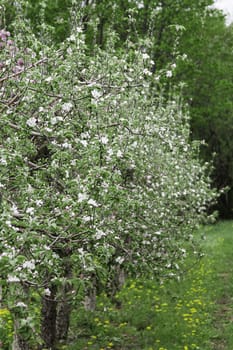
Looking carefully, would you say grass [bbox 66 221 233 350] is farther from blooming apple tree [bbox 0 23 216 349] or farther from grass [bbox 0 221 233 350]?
blooming apple tree [bbox 0 23 216 349]

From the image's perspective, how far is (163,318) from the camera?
1017cm

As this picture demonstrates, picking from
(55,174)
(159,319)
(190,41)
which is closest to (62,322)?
(159,319)

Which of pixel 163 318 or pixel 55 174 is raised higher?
pixel 55 174

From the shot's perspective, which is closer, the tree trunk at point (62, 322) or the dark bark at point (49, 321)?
the dark bark at point (49, 321)

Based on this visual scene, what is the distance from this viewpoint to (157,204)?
9.33 meters

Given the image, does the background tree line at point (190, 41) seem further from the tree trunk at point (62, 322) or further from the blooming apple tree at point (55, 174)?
the tree trunk at point (62, 322)

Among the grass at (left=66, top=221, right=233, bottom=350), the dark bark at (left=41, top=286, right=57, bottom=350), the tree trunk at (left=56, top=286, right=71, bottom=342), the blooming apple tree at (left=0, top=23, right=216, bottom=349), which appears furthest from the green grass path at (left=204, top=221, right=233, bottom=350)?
the blooming apple tree at (left=0, top=23, right=216, bottom=349)

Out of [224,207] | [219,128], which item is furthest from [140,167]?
[224,207]

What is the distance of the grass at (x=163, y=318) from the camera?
9047 millimetres

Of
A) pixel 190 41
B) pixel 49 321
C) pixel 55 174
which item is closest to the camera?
pixel 55 174

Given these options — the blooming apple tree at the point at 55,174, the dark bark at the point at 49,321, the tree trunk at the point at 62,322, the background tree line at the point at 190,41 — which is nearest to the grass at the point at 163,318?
the tree trunk at the point at 62,322

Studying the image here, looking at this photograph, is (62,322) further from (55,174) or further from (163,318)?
(55,174)

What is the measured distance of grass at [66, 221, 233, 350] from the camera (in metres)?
9.05

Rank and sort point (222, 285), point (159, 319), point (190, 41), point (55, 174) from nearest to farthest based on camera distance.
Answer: point (55, 174) → point (159, 319) → point (222, 285) → point (190, 41)
